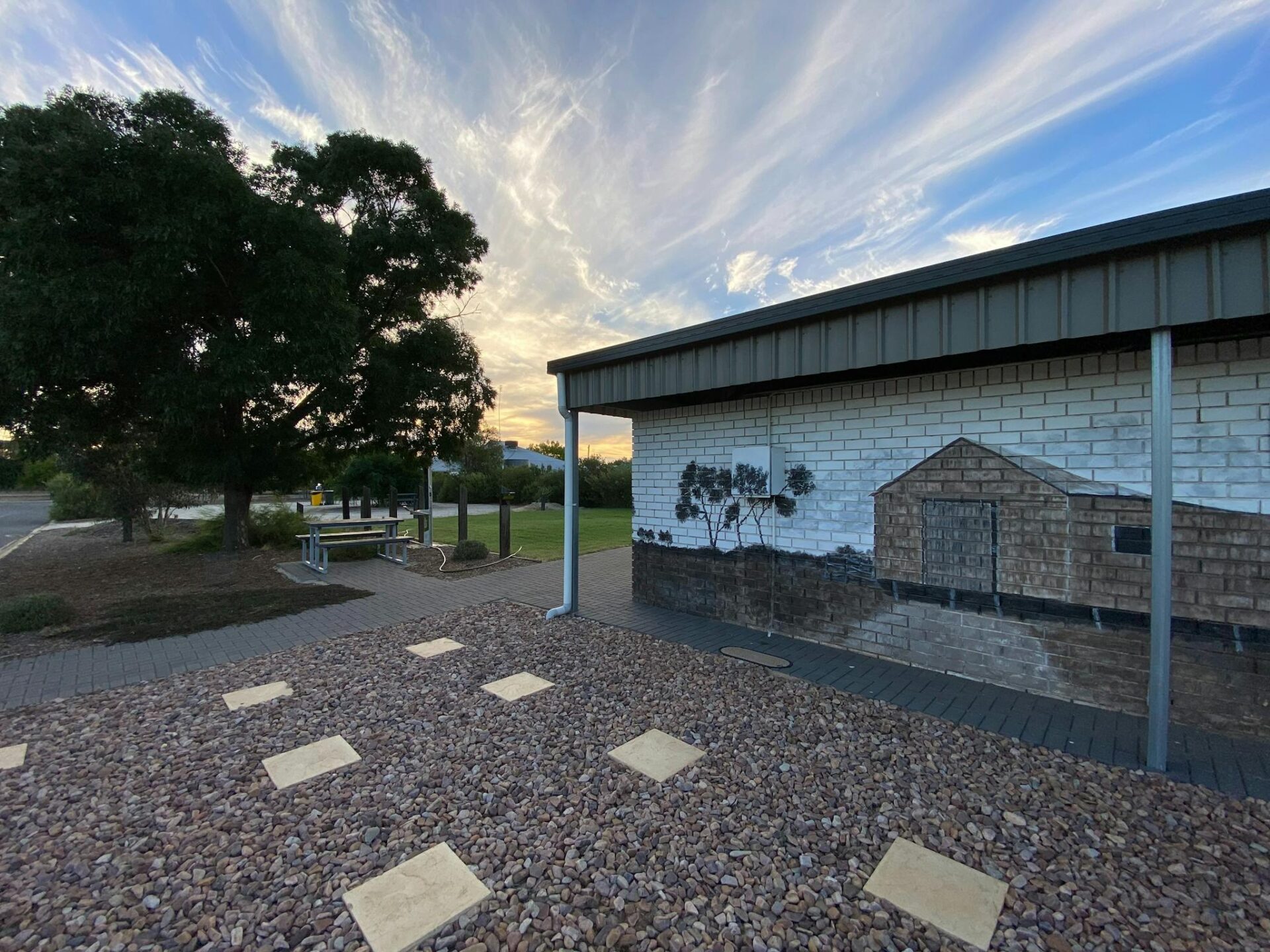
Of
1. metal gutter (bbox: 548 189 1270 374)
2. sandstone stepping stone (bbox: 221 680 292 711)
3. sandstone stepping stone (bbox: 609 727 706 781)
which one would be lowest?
sandstone stepping stone (bbox: 221 680 292 711)

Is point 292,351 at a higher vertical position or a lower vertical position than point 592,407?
higher

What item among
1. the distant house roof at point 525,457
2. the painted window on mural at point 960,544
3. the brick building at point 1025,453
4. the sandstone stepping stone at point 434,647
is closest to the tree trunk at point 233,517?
the sandstone stepping stone at point 434,647

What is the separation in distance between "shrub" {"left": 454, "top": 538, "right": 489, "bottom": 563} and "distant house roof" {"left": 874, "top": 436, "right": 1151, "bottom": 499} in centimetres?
748

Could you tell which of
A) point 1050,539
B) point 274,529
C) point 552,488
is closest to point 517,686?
point 1050,539

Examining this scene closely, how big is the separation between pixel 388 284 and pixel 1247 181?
11630 millimetres

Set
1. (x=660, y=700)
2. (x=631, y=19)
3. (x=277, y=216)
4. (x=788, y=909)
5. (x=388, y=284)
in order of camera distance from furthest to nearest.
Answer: (x=388, y=284), (x=277, y=216), (x=631, y=19), (x=660, y=700), (x=788, y=909)

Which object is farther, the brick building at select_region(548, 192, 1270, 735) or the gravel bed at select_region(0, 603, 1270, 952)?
the brick building at select_region(548, 192, 1270, 735)

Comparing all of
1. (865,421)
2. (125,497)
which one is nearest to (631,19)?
(865,421)

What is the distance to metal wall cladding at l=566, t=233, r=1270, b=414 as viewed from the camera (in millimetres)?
2291

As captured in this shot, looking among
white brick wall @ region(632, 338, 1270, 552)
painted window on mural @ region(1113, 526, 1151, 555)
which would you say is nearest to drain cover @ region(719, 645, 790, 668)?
white brick wall @ region(632, 338, 1270, 552)

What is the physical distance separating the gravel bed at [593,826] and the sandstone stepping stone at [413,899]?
5 centimetres

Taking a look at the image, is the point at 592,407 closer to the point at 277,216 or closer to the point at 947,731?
the point at 947,731

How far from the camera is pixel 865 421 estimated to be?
13.9 feet

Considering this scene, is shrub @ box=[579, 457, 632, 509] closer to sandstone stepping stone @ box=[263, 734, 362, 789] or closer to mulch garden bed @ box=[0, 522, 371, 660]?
mulch garden bed @ box=[0, 522, 371, 660]
